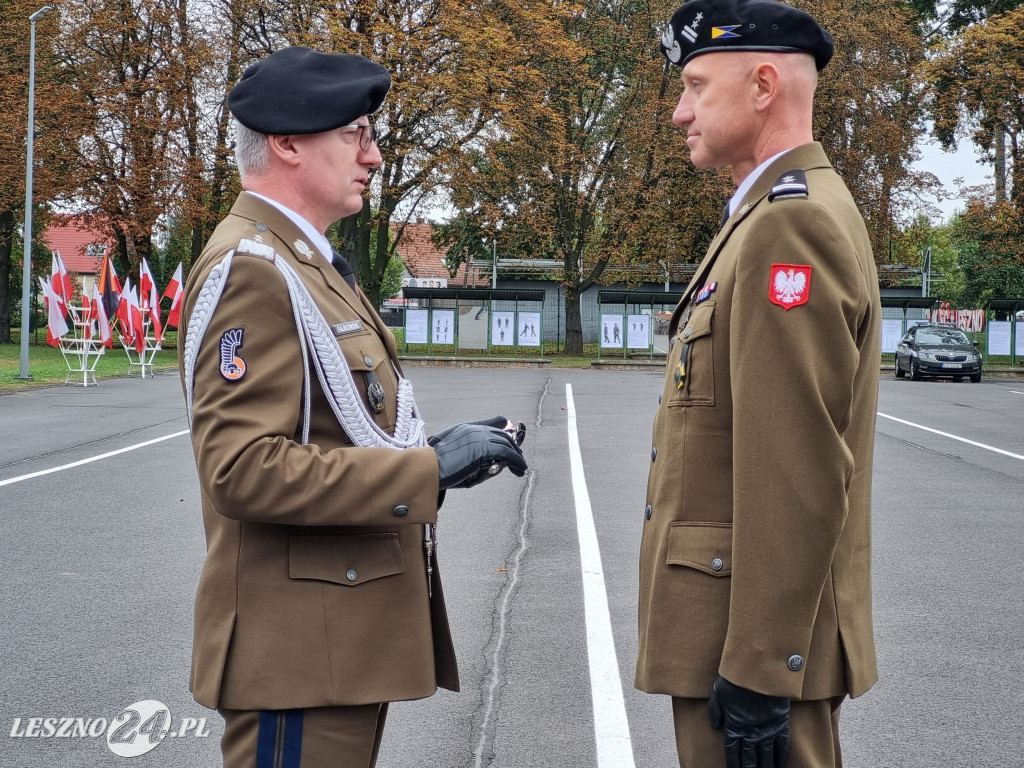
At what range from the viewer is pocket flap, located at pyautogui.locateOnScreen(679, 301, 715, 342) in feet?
7.04

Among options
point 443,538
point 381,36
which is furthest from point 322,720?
point 381,36

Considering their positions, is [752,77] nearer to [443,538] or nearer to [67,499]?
[443,538]

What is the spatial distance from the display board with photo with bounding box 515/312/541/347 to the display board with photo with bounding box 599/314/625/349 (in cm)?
242

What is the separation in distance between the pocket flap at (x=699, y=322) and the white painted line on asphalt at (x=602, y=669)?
6.70 ft

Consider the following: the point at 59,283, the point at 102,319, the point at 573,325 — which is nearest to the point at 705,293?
the point at 59,283

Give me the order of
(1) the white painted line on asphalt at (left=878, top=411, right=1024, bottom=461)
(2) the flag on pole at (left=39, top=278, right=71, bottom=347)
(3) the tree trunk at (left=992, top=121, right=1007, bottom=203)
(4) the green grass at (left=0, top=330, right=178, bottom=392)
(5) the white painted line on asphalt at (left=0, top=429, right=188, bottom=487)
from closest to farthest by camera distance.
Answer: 1. (5) the white painted line on asphalt at (left=0, top=429, right=188, bottom=487)
2. (1) the white painted line on asphalt at (left=878, top=411, right=1024, bottom=461)
3. (2) the flag on pole at (left=39, top=278, right=71, bottom=347)
4. (4) the green grass at (left=0, top=330, right=178, bottom=392)
5. (3) the tree trunk at (left=992, top=121, right=1007, bottom=203)

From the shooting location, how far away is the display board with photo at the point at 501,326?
38.5m

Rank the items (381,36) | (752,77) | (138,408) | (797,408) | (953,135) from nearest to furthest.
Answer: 1. (797,408)
2. (752,77)
3. (138,408)
4. (381,36)
5. (953,135)

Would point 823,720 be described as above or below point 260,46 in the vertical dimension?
below

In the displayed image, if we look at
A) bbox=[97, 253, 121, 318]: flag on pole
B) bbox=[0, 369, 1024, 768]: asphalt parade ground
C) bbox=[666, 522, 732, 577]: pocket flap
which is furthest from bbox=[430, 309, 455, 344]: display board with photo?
bbox=[666, 522, 732, 577]: pocket flap

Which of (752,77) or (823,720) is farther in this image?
(752,77)

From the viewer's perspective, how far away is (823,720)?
2041mm

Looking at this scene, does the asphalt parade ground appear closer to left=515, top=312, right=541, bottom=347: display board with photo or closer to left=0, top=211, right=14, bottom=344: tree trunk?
left=515, top=312, right=541, bottom=347: display board with photo

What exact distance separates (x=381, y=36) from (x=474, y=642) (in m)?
27.4
